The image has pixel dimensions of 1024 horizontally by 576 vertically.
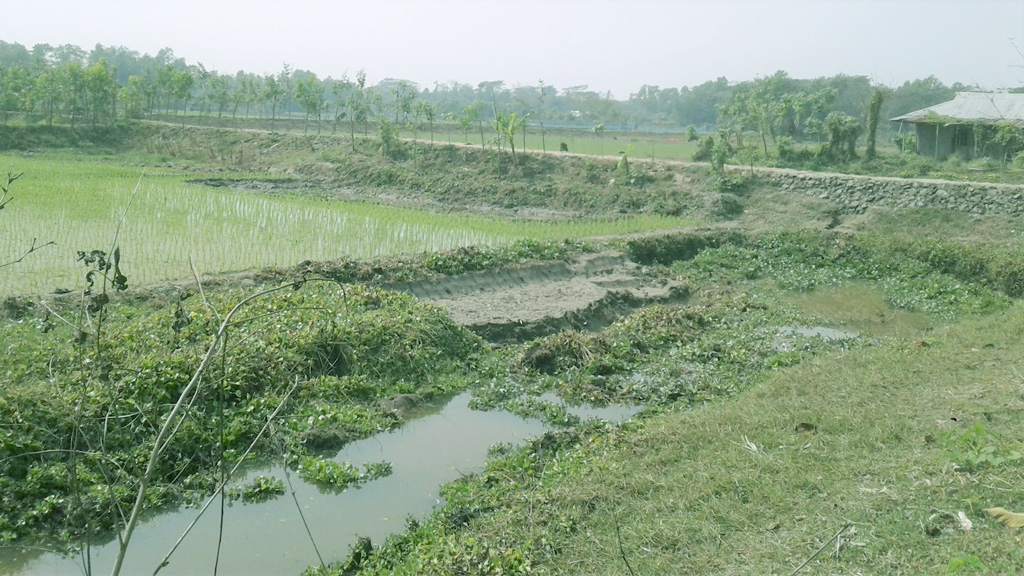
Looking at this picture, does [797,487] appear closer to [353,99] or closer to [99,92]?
[353,99]

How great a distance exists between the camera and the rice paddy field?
39.1 ft

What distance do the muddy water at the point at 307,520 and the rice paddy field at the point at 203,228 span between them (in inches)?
206

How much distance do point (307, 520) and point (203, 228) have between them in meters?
10.7

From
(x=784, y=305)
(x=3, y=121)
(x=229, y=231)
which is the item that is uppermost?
(x=3, y=121)

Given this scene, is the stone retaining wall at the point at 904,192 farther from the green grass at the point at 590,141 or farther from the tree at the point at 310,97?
the tree at the point at 310,97

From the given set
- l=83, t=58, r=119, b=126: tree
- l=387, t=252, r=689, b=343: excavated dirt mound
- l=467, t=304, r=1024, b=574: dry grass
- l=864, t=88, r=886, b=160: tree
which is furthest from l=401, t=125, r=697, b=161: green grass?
l=467, t=304, r=1024, b=574: dry grass

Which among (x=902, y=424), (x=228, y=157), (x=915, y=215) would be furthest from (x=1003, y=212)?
(x=228, y=157)

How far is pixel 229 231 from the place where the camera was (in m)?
15.0

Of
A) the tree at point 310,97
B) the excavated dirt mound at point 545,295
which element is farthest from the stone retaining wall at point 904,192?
the tree at point 310,97

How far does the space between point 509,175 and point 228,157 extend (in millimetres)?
12652

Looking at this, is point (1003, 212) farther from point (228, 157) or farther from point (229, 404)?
point (228, 157)

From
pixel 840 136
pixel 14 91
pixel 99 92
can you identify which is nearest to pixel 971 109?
pixel 840 136

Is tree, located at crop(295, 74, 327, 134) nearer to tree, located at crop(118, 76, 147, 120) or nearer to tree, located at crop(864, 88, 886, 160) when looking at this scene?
tree, located at crop(118, 76, 147, 120)

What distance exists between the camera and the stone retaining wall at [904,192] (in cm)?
1659
